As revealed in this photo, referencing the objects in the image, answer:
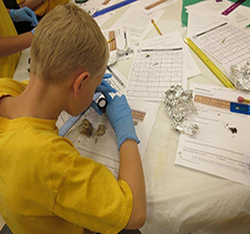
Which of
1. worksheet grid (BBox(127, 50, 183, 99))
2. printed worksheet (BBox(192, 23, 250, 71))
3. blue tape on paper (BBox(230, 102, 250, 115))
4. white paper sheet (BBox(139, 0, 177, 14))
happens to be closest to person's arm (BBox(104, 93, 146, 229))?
worksheet grid (BBox(127, 50, 183, 99))

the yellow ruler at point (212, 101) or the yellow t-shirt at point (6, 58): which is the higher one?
the yellow t-shirt at point (6, 58)

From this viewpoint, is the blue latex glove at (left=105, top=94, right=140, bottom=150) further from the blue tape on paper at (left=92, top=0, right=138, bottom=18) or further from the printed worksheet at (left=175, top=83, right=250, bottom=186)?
the blue tape on paper at (left=92, top=0, right=138, bottom=18)

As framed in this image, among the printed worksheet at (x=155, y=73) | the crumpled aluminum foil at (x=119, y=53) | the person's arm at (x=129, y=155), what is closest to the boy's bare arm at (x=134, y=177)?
the person's arm at (x=129, y=155)

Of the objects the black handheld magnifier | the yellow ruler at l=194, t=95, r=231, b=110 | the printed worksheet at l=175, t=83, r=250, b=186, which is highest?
the black handheld magnifier

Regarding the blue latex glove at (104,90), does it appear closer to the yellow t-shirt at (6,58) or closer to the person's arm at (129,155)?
the person's arm at (129,155)

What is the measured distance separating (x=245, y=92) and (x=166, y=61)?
1.07 ft

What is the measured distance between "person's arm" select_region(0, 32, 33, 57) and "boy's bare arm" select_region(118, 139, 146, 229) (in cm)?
75


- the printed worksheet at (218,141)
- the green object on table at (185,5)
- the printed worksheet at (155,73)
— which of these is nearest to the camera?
the printed worksheet at (218,141)

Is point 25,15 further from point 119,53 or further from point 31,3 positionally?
point 119,53

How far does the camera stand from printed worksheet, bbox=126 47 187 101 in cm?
75

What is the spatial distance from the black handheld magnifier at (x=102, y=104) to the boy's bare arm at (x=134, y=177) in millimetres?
187

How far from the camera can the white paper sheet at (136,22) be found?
1013 millimetres

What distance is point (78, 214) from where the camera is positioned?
0.44m

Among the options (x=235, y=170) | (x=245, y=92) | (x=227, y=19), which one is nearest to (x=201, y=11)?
(x=227, y=19)
